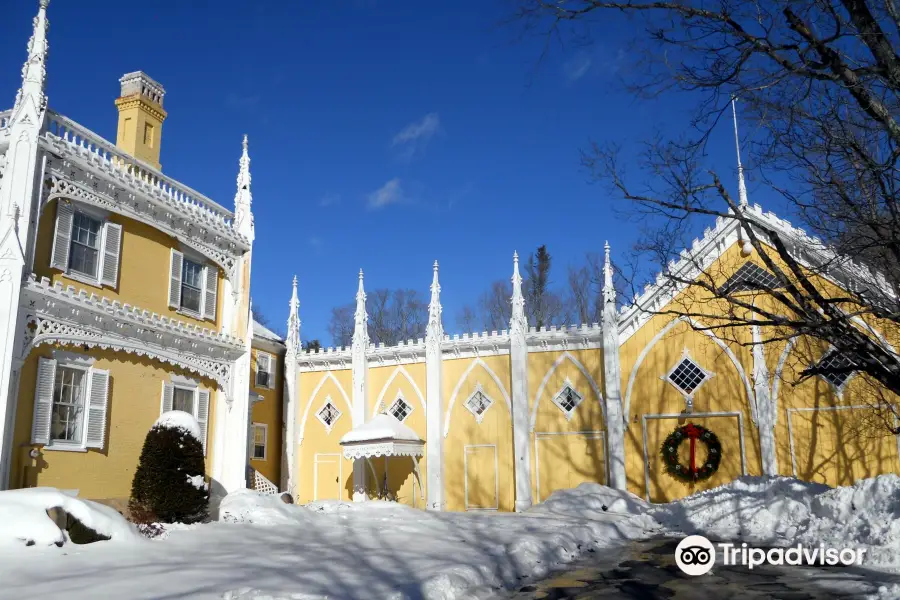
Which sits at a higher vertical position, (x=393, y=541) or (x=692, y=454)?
(x=692, y=454)

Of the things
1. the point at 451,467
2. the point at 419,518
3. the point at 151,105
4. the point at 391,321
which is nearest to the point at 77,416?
the point at 419,518

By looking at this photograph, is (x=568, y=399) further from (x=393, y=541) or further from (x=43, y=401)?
(x=43, y=401)

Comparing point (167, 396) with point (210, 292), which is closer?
point (167, 396)

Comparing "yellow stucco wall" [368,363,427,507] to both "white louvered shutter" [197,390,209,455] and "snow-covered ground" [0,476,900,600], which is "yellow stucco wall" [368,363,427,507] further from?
"white louvered shutter" [197,390,209,455]

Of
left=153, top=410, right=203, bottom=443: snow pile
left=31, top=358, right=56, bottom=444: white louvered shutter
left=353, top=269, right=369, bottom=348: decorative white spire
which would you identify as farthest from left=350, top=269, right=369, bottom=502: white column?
left=31, top=358, right=56, bottom=444: white louvered shutter

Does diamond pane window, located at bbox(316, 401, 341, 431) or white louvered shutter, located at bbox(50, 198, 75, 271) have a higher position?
white louvered shutter, located at bbox(50, 198, 75, 271)

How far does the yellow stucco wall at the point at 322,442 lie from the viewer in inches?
1008

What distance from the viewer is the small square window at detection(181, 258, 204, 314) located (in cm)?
1800

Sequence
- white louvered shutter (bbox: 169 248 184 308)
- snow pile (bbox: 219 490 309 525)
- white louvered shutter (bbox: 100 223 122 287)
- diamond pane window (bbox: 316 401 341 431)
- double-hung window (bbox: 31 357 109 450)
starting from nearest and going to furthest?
double-hung window (bbox: 31 357 109 450) < snow pile (bbox: 219 490 309 525) < white louvered shutter (bbox: 100 223 122 287) < white louvered shutter (bbox: 169 248 184 308) < diamond pane window (bbox: 316 401 341 431)

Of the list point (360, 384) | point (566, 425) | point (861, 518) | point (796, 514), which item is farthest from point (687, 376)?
point (360, 384)

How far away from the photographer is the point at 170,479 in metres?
13.3

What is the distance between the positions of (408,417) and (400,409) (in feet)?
1.61

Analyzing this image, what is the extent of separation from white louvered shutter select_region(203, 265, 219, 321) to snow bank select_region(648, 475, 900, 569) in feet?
41.9

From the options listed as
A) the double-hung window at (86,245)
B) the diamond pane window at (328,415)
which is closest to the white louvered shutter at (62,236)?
the double-hung window at (86,245)
